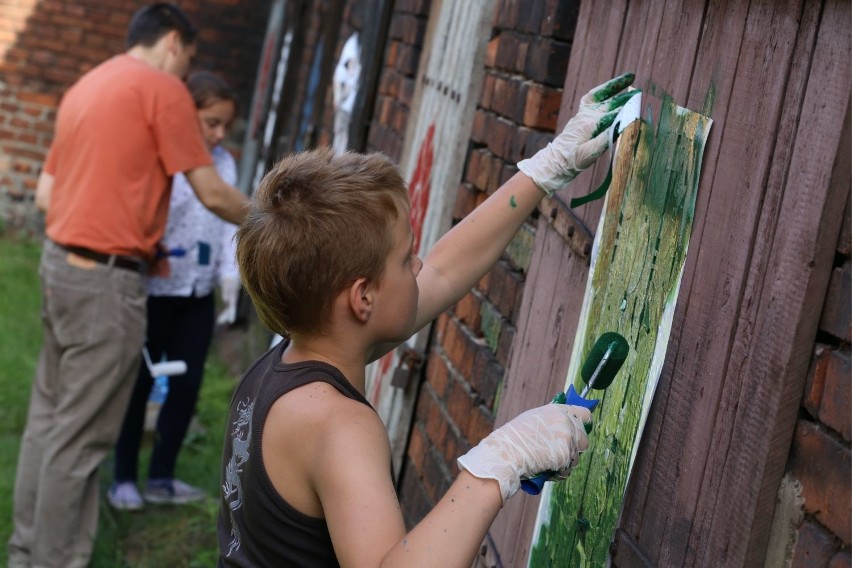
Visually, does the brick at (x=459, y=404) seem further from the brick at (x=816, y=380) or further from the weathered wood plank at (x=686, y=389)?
the brick at (x=816, y=380)

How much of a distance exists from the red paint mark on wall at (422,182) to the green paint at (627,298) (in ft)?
5.24

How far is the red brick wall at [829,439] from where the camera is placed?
1139 mm

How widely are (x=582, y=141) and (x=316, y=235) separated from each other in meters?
0.61

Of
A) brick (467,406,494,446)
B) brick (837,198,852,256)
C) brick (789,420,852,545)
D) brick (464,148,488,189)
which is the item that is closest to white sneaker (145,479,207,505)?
brick (464,148,488,189)

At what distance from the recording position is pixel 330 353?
5.77 feet

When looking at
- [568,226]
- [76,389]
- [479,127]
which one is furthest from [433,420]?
[76,389]

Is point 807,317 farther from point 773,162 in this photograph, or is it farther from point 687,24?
point 687,24

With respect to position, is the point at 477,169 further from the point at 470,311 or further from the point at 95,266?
the point at 95,266

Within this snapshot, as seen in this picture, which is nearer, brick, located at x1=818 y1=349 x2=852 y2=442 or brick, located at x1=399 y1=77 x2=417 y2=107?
brick, located at x1=818 y1=349 x2=852 y2=442

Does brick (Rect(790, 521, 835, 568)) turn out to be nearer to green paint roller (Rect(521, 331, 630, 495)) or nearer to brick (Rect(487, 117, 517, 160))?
green paint roller (Rect(521, 331, 630, 495))

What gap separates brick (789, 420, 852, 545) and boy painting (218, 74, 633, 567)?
408 mm

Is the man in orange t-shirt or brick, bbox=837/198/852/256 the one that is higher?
brick, bbox=837/198/852/256

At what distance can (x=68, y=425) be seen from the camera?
161 inches

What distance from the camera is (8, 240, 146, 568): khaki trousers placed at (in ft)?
13.4
